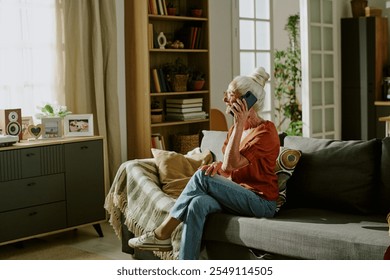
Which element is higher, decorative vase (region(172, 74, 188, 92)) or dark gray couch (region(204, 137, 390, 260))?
decorative vase (region(172, 74, 188, 92))

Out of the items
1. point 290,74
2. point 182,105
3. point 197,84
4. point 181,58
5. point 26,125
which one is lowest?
point 26,125

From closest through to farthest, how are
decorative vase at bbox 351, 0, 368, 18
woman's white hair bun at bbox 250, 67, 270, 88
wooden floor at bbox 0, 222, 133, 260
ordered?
woman's white hair bun at bbox 250, 67, 270, 88 < wooden floor at bbox 0, 222, 133, 260 < decorative vase at bbox 351, 0, 368, 18

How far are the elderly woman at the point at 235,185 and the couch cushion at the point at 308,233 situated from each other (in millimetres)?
91

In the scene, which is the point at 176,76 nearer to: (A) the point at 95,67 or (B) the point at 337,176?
(A) the point at 95,67

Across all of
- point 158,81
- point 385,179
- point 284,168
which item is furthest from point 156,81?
point 385,179

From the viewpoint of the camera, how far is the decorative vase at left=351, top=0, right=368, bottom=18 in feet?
25.7

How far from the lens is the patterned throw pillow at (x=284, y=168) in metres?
3.67

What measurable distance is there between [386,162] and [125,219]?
170 cm

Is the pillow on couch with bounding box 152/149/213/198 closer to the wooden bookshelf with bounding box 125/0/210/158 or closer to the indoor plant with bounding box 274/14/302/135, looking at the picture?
the wooden bookshelf with bounding box 125/0/210/158

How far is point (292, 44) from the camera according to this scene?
8711 mm

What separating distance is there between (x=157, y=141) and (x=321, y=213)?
89.3 inches

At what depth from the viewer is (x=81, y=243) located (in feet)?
15.7

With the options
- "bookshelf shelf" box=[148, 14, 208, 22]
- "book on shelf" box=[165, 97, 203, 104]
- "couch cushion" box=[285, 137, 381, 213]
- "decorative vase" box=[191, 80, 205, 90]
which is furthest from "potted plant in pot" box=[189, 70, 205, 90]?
"couch cushion" box=[285, 137, 381, 213]

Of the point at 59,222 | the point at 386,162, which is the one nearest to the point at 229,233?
the point at 386,162
